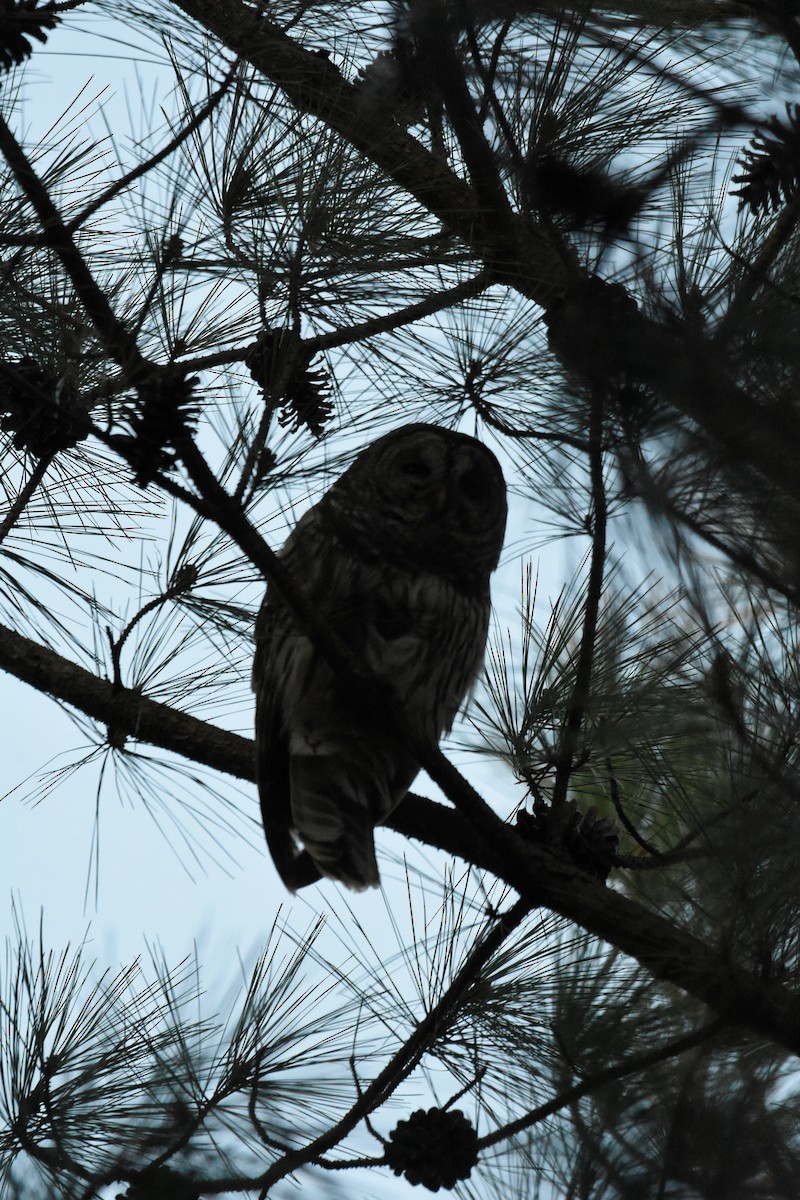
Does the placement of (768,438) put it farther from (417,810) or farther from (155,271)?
(417,810)

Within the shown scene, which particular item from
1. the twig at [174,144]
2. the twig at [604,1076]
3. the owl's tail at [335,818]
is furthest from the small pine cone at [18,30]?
the twig at [604,1076]

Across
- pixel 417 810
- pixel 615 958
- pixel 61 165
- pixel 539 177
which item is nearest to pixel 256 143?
pixel 61 165

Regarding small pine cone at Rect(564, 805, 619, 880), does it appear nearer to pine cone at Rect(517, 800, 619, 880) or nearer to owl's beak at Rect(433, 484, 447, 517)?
pine cone at Rect(517, 800, 619, 880)

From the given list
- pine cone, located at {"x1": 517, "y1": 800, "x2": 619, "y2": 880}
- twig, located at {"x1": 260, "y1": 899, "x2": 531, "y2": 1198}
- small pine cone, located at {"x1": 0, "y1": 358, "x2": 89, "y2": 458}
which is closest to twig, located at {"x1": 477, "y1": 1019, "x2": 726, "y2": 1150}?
twig, located at {"x1": 260, "y1": 899, "x2": 531, "y2": 1198}

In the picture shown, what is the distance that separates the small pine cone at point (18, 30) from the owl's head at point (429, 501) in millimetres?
991

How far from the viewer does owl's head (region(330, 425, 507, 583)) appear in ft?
8.48

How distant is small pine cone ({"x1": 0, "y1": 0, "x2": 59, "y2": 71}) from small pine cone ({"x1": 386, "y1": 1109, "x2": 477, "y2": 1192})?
1.86 meters

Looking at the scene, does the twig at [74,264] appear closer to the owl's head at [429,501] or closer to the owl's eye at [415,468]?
the owl's head at [429,501]

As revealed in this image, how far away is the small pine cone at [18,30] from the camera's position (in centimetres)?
195

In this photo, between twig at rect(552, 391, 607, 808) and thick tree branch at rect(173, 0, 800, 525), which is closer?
thick tree branch at rect(173, 0, 800, 525)

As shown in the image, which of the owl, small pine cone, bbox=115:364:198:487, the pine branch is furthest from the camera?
the owl

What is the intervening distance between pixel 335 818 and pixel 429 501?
719 millimetres

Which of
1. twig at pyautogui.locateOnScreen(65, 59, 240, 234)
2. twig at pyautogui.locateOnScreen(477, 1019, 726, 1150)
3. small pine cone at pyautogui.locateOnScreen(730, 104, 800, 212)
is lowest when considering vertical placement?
twig at pyautogui.locateOnScreen(477, 1019, 726, 1150)

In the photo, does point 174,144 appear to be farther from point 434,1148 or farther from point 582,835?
point 434,1148
